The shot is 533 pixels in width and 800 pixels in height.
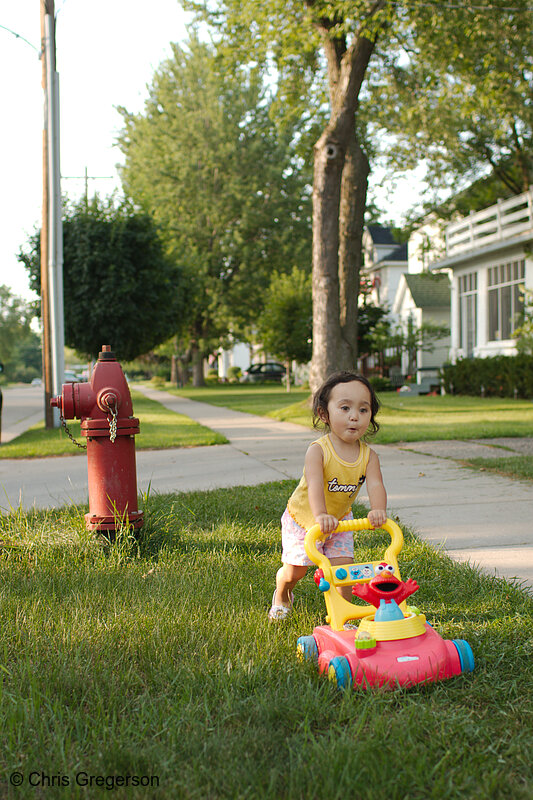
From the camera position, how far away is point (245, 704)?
239cm

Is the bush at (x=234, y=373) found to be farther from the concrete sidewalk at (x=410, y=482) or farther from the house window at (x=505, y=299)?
the concrete sidewalk at (x=410, y=482)

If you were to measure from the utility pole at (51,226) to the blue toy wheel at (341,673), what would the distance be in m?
10.5

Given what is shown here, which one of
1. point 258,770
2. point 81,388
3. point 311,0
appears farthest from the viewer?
point 311,0

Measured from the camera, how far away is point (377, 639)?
2602 millimetres

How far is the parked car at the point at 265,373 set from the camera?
4947cm

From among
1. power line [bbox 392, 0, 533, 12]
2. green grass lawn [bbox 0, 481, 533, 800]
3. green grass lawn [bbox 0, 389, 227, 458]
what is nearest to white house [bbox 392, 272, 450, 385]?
power line [bbox 392, 0, 533, 12]

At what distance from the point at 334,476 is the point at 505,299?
20037 mm

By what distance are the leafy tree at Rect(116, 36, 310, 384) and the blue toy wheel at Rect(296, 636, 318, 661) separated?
32.1 meters

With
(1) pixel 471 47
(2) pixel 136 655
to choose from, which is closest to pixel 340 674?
(2) pixel 136 655

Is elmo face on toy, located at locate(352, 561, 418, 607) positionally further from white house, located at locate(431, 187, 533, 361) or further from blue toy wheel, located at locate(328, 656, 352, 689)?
white house, located at locate(431, 187, 533, 361)

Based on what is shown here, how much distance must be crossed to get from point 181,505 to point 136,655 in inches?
103

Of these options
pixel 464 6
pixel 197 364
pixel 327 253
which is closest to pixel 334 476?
pixel 327 253

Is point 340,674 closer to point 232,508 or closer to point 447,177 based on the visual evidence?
point 232,508

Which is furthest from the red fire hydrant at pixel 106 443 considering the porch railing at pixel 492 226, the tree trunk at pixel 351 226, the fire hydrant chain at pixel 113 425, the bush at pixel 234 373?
the bush at pixel 234 373
